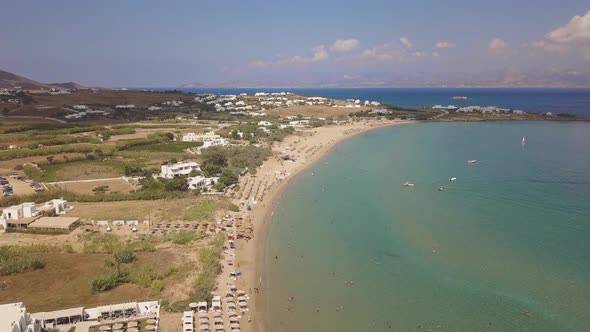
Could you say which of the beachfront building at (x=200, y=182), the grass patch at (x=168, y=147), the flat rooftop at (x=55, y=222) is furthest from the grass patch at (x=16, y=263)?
the grass patch at (x=168, y=147)

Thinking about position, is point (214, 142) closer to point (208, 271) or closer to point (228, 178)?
point (228, 178)

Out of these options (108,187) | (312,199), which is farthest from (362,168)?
(108,187)

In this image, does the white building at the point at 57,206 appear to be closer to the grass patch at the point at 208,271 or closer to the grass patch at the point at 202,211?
the grass patch at the point at 202,211

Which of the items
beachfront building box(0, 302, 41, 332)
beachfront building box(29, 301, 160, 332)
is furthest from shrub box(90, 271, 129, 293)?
beachfront building box(0, 302, 41, 332)

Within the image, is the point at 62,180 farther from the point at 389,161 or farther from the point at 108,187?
the point at 389,161

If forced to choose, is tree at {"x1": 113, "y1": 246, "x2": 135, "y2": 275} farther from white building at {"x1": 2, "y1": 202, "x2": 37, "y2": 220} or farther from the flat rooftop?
white building at {"x1": 2, "y1": 202, "x2": 37, "y2": 220}

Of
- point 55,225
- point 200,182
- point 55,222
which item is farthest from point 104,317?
point 200,182

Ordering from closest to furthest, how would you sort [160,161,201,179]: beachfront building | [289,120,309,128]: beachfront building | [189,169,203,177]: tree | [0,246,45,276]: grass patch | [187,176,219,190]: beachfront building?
[0,246,45,276]: grass patch
[187,176,219,190]: beachfront building
[160,161,201,179]: beachfront building
[189,169,203,177]: tree
[289,120,309,128]: beachfront building

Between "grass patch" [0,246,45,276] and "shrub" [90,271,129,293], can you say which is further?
"grass patch" [0,246,45,276]
